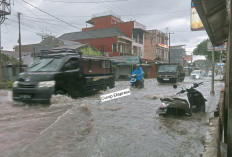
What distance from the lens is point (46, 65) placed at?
8.12 metres

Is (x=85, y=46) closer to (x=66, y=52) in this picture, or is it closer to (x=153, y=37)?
(x=66, y=52)

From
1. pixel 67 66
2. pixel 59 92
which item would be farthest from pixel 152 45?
pixel 59 92

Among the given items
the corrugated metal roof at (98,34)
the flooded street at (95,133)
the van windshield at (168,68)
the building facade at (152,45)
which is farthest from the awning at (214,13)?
the building facade at (152,45)

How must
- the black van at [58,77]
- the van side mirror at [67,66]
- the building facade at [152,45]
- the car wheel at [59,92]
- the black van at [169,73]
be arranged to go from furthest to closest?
1. the building facade at [152,45]
2. the black van at [169,73]
3. the van side mirror at [67,66]
4. the car wheel at [59,92]
5. the black van at [58,77]

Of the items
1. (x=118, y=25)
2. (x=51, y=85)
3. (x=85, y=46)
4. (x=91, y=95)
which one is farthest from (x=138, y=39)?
(x=51, y=85)

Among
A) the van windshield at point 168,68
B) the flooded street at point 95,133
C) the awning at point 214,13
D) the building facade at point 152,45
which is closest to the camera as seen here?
the flooded street at point 95,133

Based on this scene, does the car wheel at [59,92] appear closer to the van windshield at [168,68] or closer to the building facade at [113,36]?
the van windshield at [168,68]

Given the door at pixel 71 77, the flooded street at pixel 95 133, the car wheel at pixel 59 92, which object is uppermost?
the door at pixel 71 77

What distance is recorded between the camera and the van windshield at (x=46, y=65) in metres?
7.93

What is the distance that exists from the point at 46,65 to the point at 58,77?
0.97 m

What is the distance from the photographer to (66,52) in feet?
29.1

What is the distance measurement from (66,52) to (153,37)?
38.4 m

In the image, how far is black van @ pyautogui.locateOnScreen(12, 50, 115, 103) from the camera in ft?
23.1

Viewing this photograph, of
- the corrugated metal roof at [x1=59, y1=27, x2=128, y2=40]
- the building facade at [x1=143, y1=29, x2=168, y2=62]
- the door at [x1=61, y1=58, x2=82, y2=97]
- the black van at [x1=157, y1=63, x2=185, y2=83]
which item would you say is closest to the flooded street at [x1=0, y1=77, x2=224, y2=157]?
the door at [x1=61, y1=58, x2=82, y2=97]
